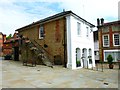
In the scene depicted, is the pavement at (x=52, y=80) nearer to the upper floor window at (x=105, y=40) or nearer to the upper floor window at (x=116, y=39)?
the upper floor window at (x=116, y=39)

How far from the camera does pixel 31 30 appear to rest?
2439 cm

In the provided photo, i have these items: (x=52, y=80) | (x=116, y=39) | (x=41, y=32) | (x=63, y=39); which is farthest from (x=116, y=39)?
(x=52, y=80)

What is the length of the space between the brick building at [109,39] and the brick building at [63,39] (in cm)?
1014

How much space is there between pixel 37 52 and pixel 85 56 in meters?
6.70

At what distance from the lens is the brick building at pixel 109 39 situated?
33312 mm

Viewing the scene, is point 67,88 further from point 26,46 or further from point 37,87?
point 26,46

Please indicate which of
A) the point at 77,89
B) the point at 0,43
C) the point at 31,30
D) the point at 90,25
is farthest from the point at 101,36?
the point at 0,43

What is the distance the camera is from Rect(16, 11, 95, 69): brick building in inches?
752

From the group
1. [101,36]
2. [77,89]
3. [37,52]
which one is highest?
[101,36]

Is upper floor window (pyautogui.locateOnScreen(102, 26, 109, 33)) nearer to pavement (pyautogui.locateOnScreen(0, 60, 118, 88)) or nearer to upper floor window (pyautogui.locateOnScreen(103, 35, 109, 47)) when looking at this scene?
upper floor window (pyautogui.locateOnScreen(103, 35, 109, 47))

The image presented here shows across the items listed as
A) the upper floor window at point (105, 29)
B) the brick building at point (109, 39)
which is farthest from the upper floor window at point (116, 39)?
the upper floor window at point (105, 29)

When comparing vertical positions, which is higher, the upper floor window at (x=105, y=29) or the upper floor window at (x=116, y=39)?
the upper floor window at (x=105, y=29)

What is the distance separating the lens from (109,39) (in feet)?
111

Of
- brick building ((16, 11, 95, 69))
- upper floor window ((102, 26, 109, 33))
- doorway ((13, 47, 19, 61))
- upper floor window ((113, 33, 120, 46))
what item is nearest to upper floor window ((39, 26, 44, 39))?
brick building ((16, 11, 95, 69))
